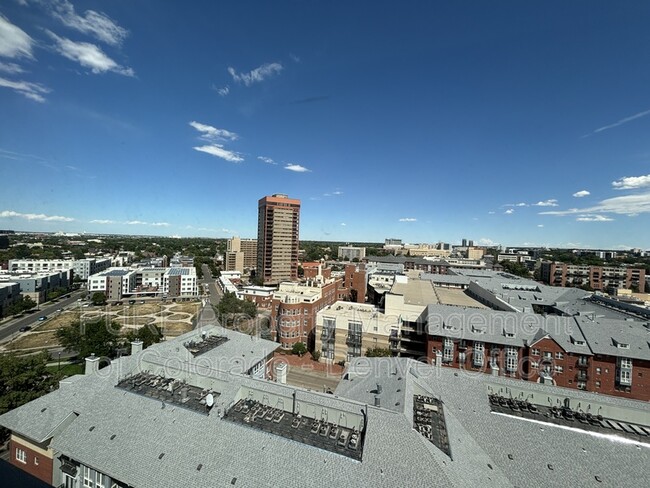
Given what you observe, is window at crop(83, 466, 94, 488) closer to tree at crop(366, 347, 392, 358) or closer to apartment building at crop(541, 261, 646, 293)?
tree at crop(366, 347, 392, 358)

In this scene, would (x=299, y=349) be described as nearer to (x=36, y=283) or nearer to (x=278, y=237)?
(x=278, y=237)

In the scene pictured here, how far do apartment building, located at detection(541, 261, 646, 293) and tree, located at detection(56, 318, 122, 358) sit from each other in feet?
457

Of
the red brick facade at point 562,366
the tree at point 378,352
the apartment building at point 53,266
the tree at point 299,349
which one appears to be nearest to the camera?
the red brick facade at point 562,366

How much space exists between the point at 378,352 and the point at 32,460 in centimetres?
3513

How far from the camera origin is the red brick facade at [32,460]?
18.1 meters

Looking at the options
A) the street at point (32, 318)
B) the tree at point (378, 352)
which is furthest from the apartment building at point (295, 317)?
the street at point (32, 318)

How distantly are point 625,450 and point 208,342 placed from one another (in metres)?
31.9

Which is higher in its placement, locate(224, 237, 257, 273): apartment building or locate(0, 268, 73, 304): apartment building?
locate(224, 237, 257, 273): apartment building

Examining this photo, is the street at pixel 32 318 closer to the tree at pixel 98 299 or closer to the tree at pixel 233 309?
the tree at pixel 98 299

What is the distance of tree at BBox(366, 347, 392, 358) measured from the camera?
4223 centimetres

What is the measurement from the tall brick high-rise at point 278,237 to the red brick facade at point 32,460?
3607 inches

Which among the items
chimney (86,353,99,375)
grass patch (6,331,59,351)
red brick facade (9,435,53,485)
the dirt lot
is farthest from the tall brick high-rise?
red brick facade (9,435,53,485)

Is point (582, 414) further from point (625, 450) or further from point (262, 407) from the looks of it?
point (262, 407)

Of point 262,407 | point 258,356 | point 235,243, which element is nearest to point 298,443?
point 262,407
